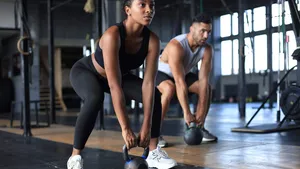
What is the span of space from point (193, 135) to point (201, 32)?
73cm

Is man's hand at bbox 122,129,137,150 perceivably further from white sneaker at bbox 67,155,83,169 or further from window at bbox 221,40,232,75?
window at bbox 221,40,232,75

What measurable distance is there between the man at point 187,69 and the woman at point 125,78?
2.08ft

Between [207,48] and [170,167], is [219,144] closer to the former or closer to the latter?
[207,48]

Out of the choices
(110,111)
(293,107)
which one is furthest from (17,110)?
(293,107)

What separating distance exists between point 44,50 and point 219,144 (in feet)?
31.7

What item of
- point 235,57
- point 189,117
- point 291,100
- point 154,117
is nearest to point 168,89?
point 189,117

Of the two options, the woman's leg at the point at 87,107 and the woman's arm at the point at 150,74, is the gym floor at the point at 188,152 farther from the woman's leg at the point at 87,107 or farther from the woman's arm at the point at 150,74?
the woman's arm at the point at 150,74

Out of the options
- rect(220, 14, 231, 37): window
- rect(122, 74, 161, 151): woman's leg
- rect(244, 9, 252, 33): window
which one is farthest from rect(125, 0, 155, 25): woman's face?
rect(220, 14, 231, 37): window

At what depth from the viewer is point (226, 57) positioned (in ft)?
45.6

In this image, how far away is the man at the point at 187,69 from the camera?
2631mm

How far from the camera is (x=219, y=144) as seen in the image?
285 centimetres

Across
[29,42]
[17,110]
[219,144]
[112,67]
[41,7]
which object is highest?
[41,7]

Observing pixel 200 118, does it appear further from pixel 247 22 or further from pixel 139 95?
pixel 247 22

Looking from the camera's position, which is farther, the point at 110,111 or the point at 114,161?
the point at 110,111
